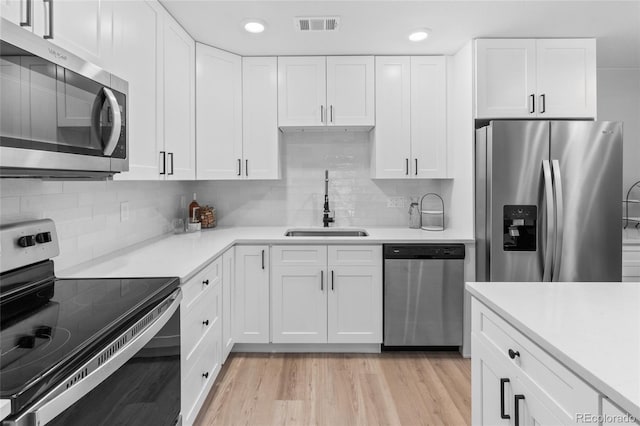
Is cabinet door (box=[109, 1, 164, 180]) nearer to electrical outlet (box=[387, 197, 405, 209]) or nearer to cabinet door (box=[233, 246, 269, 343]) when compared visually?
cabinet door (box=[233, 246, 269, 343])

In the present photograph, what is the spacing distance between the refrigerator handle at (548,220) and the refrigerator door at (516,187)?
0.09 ft

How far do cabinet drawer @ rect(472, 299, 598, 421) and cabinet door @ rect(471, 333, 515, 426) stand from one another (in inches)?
1.6

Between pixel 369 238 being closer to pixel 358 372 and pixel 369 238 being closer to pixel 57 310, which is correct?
pixel 358 372

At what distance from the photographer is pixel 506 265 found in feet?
8.47

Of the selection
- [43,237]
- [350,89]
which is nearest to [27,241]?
[43,237]

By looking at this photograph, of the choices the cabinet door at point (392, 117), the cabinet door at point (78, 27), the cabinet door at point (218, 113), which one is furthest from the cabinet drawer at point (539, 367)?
the cabinet door at point (218, 113)

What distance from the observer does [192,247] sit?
238cm

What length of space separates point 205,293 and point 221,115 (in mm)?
1570

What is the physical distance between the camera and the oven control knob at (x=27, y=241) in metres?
1.42

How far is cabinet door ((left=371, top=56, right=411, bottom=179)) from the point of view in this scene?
3135 millimetres

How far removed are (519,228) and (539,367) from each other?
5.92 feet

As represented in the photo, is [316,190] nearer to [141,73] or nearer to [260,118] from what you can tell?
[260,118]

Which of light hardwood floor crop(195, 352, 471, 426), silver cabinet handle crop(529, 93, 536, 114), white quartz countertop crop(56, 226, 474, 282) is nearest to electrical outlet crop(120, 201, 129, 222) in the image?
white quartz countertop crop(56, 226, 474, 282)

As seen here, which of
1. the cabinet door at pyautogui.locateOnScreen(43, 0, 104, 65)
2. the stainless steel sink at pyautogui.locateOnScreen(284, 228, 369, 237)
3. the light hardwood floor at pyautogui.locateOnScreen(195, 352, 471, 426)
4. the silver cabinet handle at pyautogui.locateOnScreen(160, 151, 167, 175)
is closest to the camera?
the cabinet door at pyautogui.locateOnScreen(43, 0, 104, 65)
